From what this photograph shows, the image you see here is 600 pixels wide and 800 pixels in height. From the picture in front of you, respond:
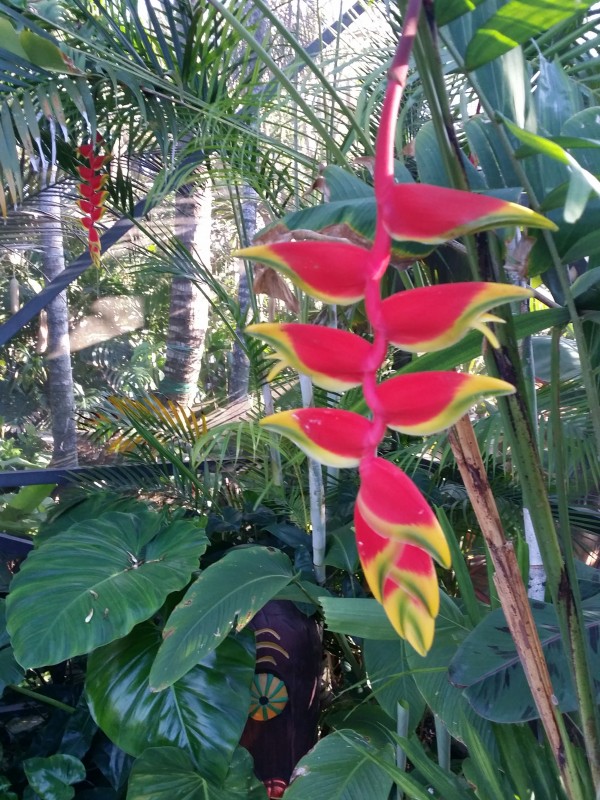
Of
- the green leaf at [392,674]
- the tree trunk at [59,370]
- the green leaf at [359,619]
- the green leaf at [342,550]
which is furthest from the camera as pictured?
the tree trunk at [59,370]

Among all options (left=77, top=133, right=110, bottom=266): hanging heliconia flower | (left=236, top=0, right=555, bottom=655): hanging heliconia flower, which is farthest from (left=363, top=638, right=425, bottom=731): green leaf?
(left=77, top=133, right=110, bottom=266): hanging heliconia flower

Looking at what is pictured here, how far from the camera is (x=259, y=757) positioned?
132 centimetres

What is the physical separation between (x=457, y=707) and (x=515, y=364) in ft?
1.99

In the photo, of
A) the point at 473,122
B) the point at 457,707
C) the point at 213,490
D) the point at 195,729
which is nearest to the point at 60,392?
the point at 213,490

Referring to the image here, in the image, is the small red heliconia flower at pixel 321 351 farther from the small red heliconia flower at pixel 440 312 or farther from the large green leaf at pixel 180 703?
the large green leaf at pixel 180 703

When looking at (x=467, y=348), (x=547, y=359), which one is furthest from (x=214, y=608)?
(x=467, y=348)

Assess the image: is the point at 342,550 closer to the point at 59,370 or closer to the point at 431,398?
the point at 431,398

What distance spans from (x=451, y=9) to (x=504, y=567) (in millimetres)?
327

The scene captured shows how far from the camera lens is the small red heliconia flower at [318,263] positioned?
213 mm

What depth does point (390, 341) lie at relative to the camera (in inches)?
8.6

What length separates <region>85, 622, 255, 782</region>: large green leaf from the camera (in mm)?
1131

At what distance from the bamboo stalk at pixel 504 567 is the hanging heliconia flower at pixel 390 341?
189mm

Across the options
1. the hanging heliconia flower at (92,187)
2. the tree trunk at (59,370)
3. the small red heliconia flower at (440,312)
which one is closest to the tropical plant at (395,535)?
the small red heliconia flower at (440,312)

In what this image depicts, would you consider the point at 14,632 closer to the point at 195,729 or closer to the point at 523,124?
the point at 195,729
